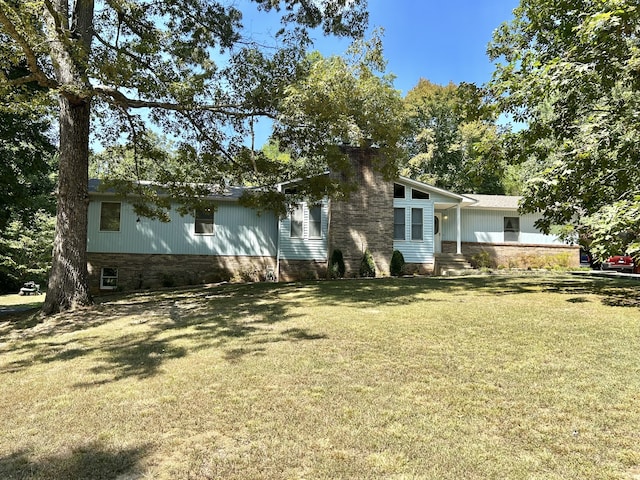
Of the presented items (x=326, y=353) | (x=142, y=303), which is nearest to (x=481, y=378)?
(x=326, y=353)

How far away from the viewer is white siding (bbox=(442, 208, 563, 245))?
2128 centimetres

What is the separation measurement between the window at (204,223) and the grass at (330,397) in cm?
965

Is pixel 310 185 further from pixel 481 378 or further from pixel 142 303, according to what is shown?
pixel 481 378

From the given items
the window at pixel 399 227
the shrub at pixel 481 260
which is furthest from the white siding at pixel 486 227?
the window at pixel 399 227

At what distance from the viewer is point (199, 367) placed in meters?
5.07

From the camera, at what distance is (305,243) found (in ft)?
57.7

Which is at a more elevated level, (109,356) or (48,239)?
(48,239)

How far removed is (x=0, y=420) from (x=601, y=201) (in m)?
11.8

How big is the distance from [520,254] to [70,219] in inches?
776

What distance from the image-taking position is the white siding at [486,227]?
21281 millimetres

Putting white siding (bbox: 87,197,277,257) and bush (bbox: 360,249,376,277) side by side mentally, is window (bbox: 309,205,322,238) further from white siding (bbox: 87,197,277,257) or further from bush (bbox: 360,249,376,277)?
bush (bbox: 360,249,376,277)

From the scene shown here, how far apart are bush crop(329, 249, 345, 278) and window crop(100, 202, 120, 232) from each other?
8.68 metres

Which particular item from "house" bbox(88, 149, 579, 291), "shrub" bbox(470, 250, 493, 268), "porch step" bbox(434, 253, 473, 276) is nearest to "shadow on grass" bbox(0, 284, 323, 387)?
"house" bbox(88, 149, 579, 291)

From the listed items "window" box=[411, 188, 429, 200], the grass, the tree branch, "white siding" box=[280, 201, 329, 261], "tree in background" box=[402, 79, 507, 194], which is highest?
"tree in background" box=[402, 79, 507, 194]
